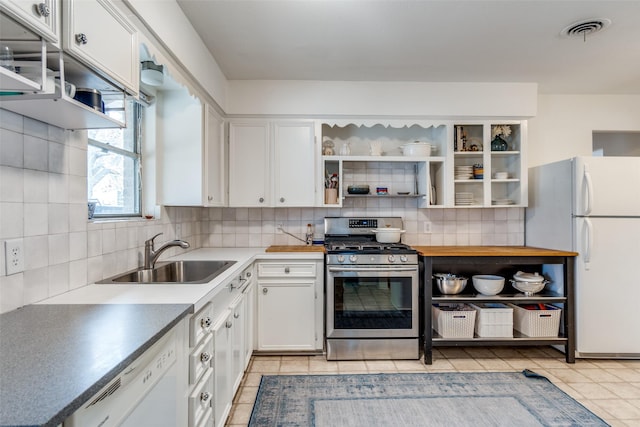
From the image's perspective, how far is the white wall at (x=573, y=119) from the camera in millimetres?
3338

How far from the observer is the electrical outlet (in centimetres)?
113

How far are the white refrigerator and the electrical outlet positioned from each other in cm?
340

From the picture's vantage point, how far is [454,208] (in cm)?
327

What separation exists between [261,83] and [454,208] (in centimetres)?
221

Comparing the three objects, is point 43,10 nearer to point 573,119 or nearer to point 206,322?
point 206,322

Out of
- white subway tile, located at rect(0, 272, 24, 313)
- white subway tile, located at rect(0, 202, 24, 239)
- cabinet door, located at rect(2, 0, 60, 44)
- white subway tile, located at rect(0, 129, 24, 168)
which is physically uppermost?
cabinet door, located at rect(2, 0, 60, 44)

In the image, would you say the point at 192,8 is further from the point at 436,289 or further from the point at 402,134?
the point at 436,289

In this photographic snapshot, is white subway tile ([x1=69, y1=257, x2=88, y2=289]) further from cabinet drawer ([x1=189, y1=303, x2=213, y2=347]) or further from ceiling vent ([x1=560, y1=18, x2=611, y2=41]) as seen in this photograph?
ceiling vent ([x1=560, y1=18, x2=611, y2=41])

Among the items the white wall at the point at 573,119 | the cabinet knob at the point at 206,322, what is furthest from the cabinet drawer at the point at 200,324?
the white wall at the point at 573,119

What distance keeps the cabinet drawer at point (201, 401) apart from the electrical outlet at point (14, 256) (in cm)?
79

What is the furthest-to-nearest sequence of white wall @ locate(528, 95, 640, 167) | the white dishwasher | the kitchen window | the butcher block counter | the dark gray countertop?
white wall @ locate(528, 95, 640, 167) < the butcher block counter < the kitchen window < the white dishwasher < the dark gray countertop

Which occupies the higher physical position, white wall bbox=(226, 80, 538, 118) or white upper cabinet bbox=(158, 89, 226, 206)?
white wall bbox=(226, 80, 538, 118)

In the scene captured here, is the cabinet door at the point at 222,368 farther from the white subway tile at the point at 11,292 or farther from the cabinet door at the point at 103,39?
the cabinet door at the point at 103,39

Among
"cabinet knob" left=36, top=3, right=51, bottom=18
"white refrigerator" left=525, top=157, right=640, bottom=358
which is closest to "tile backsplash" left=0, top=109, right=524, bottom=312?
"cabinet knob" left=36, top=3, right=51, bottom=18
